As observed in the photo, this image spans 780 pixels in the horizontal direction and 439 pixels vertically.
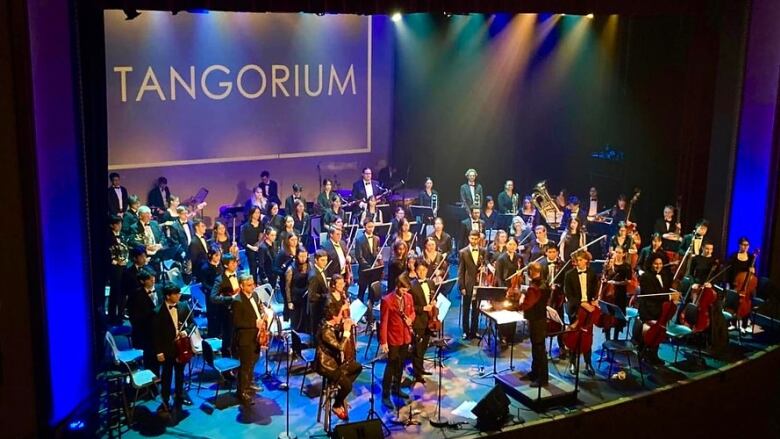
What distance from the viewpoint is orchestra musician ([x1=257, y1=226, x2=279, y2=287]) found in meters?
11.2

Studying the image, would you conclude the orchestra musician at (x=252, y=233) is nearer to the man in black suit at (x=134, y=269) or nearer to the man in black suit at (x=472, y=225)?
the man in black suit at (x=134, y=269)

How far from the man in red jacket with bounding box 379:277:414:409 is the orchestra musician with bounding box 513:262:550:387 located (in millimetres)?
1440

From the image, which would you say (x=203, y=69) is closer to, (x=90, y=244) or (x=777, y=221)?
(x=90, y=244)

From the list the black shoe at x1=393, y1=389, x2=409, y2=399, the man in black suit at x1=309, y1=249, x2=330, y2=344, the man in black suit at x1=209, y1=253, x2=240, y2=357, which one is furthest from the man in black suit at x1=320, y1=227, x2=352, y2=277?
the black shoe at x1=393, y1=389, x2=409, y2=399

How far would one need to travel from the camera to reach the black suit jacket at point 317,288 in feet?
32.6

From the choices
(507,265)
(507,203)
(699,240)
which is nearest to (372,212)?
(507,203)

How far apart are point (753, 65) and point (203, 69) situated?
8.75 meters

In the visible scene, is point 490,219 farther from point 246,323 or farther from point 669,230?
point 246,323

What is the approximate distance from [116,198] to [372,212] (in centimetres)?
383

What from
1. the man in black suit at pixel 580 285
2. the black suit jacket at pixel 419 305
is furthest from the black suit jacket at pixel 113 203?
the man in black suit at pixel 580 285

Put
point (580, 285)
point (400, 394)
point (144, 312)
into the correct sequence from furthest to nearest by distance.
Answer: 1. point (580, 285)
2. point (400, 394)
3. point (144, 312)

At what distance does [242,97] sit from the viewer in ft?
45.8

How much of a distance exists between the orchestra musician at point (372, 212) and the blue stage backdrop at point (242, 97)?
95.8 inches

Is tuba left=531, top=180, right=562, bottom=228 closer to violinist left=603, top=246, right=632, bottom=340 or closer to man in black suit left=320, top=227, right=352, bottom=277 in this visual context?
violinist left=603, top=246, right=632, bottom=340
